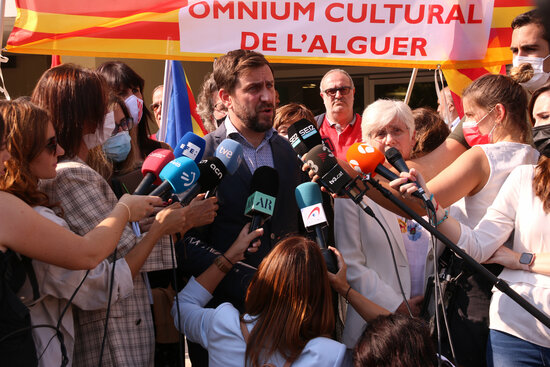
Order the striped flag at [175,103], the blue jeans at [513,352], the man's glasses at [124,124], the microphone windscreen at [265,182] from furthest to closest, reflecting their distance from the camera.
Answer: the striped flag at [175,103], the man's glasses at [124,124], the microphone windscreen at [265,182], the blue jeans at [513,352]

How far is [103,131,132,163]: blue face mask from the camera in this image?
3.05 m

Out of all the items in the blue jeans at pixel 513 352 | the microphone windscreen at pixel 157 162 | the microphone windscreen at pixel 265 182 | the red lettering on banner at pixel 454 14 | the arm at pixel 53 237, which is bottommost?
the blue jeans at pixel 513 352

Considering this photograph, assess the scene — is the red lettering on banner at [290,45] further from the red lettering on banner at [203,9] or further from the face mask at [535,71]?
the face mask at [535,71]

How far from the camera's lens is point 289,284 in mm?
2164

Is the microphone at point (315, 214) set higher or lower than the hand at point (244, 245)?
higher

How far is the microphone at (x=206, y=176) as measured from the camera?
2430 millimetres

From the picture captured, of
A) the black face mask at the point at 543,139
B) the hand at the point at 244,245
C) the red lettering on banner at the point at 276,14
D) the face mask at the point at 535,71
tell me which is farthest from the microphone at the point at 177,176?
the face mask at the point at 535,71

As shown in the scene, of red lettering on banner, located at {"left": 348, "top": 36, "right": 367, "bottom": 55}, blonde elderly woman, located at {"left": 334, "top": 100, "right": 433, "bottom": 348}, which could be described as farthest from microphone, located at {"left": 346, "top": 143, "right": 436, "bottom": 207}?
red lettering on banner, located at {"left": 348, "top": 36, "right": 367, "bottom": 55}

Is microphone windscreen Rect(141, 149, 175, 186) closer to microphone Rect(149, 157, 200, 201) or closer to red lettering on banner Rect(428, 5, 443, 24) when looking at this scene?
microphone Rect(149, 157, 200, 201)

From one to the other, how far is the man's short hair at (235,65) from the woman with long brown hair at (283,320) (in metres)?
1.16

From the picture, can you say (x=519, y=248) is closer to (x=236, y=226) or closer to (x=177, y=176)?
(x=236, y=226)

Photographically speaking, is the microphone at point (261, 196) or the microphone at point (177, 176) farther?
the microphone at point (261, 196)

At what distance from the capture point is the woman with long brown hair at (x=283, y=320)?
209 cm

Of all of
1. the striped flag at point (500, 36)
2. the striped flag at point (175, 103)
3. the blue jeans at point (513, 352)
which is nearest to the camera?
the blue jeans at point (513, 352)
